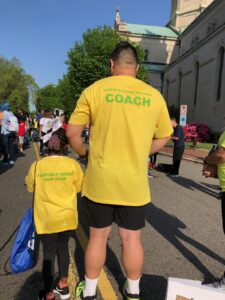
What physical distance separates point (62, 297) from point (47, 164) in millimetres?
1244

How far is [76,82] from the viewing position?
147 ft

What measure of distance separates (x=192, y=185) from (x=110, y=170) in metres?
7.94

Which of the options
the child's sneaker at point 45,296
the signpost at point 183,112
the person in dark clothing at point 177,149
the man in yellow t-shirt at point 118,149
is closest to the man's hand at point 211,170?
the man in yellow t-shirt at point 118,149

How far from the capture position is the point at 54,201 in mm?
3445

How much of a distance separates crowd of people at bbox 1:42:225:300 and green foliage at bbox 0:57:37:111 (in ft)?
284

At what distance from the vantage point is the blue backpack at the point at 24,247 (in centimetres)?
360

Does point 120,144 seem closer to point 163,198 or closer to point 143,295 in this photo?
point 143,295

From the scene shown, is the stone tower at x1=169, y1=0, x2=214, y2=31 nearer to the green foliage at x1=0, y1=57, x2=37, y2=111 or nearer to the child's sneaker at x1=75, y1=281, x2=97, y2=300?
the green foliage at x1=0, y1=57, x2=37, y2=111

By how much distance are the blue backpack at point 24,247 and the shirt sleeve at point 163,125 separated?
1.43m

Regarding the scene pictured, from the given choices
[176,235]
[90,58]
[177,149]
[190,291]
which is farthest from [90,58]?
[190,291]

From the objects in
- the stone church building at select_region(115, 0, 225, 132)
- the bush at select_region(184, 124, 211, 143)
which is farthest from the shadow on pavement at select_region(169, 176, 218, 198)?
the bush at select_region(184, 124, 211, 143)

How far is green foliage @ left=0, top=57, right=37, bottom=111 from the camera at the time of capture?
3442 inches

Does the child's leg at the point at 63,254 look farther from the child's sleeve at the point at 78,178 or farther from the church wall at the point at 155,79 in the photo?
the church wall at the point at 155,79

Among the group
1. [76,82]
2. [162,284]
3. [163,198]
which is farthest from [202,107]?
[162,284]
